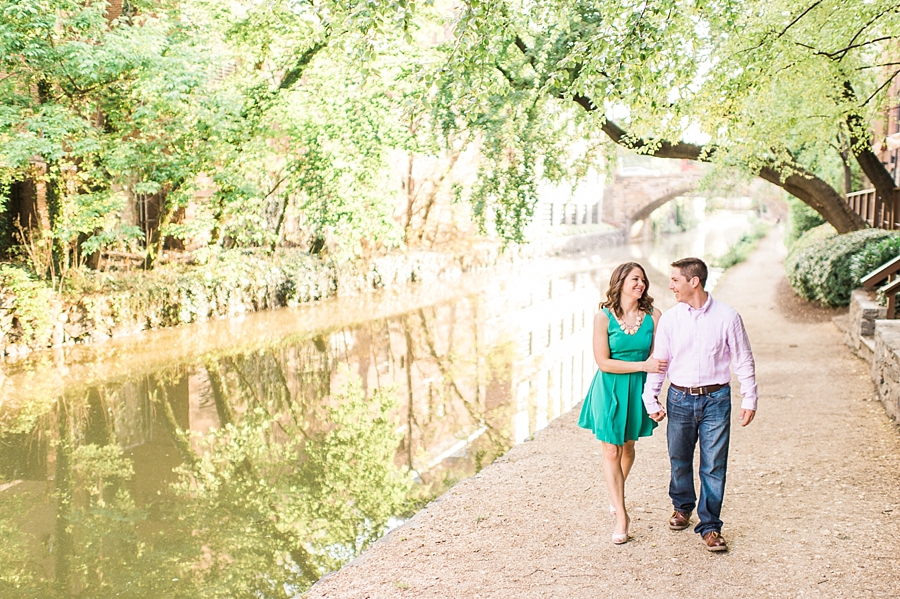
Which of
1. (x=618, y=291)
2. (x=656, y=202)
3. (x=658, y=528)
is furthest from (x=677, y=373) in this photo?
(x=656, y=202)

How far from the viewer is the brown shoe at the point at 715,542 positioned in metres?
4.48

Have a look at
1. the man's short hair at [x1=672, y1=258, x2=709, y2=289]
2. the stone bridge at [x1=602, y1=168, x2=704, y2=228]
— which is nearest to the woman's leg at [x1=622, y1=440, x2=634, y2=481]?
the man's short hair at [x1=672, y1=258, x2=709, y2=289]

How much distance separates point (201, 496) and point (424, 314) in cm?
1143

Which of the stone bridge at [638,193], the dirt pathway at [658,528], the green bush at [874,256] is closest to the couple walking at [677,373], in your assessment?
the dirt pathway at [658,528]

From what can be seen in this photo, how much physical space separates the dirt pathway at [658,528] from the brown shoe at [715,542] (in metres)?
0.04

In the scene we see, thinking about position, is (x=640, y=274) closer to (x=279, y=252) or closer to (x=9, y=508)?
(x=9, y=508)

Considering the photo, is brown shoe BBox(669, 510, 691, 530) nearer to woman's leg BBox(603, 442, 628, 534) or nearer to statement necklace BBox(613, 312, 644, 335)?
woman's leg BBox(603, 442, 628, 534)

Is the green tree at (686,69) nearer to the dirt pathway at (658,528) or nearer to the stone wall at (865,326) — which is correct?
the stone wall at (865,326)

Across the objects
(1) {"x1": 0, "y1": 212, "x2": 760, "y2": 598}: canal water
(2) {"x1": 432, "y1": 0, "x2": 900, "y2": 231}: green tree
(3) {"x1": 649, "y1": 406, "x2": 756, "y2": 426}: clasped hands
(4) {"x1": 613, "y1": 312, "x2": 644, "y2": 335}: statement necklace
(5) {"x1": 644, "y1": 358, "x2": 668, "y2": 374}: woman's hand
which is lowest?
(1) {"x1": 0, "y1": 212, "x2": 760, "y2": 598}: canal water

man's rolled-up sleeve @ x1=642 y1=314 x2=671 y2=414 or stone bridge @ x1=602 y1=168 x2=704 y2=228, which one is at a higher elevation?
stone bridge @ x1=602 y1=168 x2=704 y2=228

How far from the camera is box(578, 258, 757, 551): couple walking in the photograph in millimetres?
4367

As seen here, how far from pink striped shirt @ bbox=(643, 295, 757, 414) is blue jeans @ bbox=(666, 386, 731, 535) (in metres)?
0.10

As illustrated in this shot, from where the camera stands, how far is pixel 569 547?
15.4 feet

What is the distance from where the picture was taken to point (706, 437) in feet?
14.6
